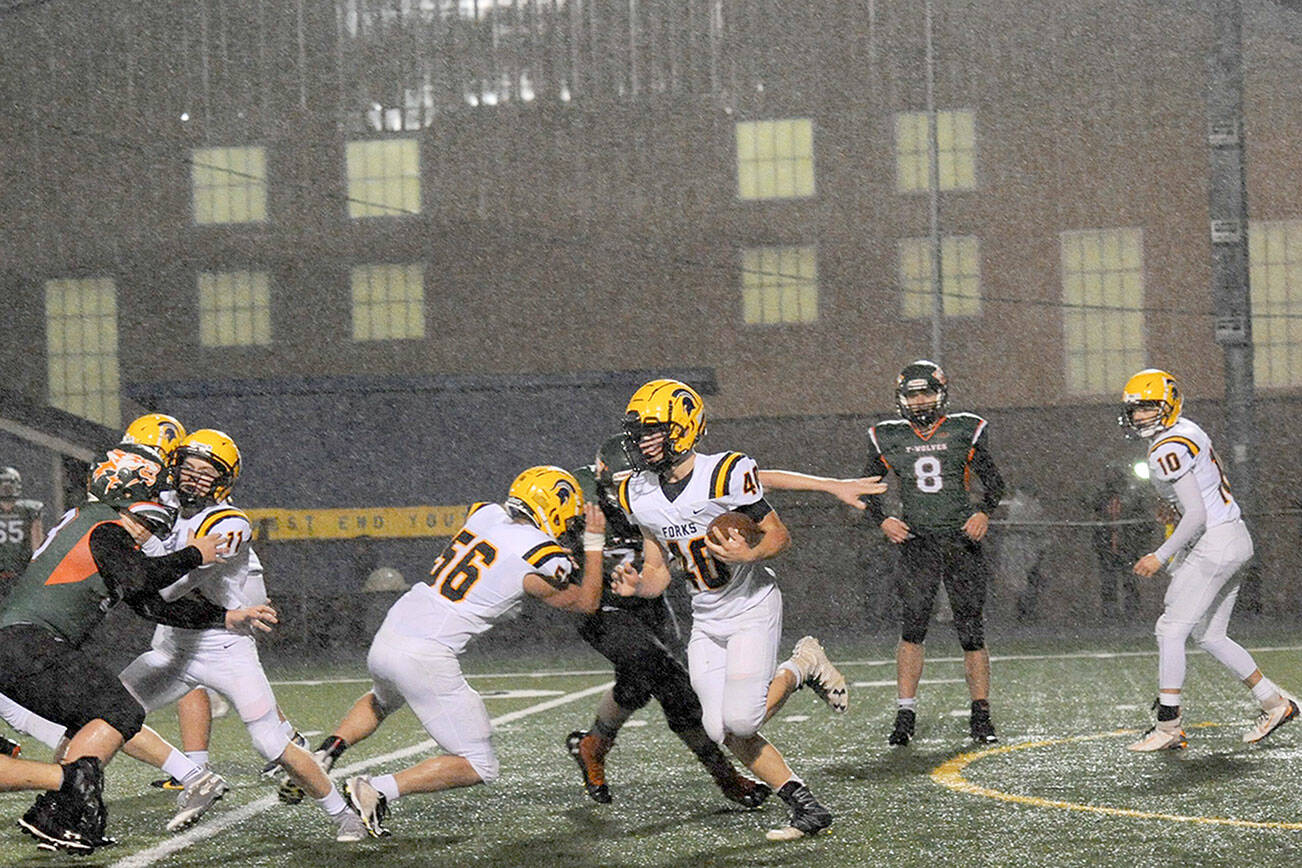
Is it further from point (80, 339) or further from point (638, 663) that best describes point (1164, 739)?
A: point (80, 339)

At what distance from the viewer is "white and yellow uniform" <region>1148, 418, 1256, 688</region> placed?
9.30 m

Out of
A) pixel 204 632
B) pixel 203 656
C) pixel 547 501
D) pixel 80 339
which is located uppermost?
pixel 80 339

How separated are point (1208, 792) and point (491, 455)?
61.1 ft

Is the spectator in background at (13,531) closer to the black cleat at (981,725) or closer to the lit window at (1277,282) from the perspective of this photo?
the black cleat at (981,725)

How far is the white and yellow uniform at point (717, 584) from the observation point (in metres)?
7.18

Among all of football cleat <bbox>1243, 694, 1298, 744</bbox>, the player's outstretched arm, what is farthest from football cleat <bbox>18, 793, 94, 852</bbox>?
football cleat <bbox>1243, 694, 1298, 744</bbox>

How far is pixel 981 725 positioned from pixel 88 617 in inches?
192

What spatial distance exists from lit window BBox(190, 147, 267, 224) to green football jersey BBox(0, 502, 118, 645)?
1065 inches

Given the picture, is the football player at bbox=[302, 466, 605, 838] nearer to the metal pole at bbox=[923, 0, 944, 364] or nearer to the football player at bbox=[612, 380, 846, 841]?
the football player at bbox=[612, 380, 846, 841]

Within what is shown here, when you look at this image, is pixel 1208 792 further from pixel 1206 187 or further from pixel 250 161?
pixel 250 161

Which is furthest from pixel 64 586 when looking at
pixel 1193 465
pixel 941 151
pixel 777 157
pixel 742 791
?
pixel 941 151

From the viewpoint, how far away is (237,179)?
109 ft

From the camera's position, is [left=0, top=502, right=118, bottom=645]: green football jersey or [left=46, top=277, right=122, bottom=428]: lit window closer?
[left=0, top=502, right=118, bottom=645]: green football jersey

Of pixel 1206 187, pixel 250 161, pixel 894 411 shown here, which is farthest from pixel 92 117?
pixel 1206 187
